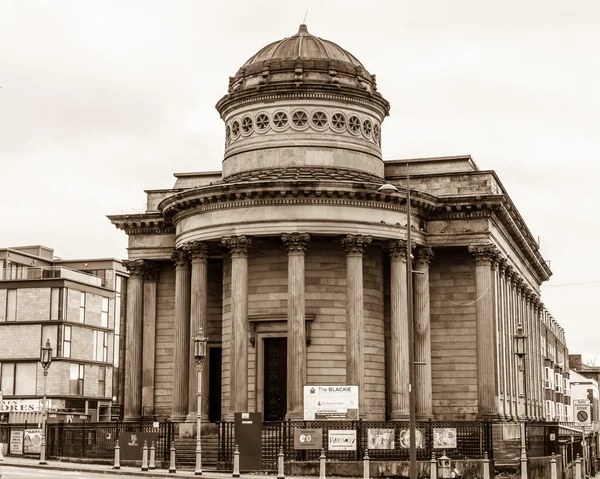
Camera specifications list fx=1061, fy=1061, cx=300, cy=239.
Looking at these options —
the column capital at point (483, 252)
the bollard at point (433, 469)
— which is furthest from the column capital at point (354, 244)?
the bollard at point (433, 469)

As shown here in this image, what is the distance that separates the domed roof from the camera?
55.6 m

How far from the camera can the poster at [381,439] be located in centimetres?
4169

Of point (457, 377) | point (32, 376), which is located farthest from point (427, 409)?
point (32, 376)

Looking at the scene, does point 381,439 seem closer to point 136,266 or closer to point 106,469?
point 106,469

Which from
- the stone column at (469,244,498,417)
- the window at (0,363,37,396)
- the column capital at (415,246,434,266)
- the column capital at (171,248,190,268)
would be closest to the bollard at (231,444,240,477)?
the column capital at (171,248,190,268)

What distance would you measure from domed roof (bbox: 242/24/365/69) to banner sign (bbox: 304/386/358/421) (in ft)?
61.4

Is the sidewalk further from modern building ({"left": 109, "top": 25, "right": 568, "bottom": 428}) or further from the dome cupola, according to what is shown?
the dome cupola

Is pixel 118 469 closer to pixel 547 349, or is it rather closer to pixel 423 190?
pixel 423 190

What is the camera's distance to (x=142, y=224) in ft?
192

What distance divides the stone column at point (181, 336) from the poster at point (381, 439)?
13328 mm

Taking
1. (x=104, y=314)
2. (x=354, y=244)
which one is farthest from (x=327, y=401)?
(x=104, y=314)

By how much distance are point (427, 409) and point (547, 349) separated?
4288cm

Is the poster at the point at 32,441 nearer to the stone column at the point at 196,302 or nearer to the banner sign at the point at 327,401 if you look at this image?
the stone column at the point at 196,302

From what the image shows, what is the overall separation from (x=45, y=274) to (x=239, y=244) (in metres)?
51.4
